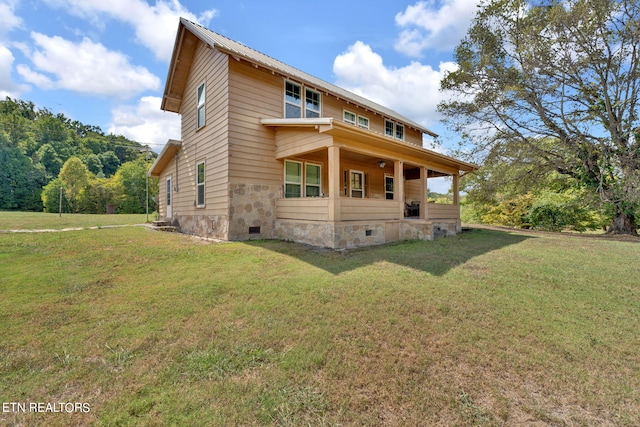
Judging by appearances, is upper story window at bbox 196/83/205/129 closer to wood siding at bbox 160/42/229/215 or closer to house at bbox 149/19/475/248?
house at bbox 149/19/475/248

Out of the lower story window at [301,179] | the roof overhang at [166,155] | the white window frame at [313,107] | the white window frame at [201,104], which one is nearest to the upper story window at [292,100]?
the white window frame at [313,107]

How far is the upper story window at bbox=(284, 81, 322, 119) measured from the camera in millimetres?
9617

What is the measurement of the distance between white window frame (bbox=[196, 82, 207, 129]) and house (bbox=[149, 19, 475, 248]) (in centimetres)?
4

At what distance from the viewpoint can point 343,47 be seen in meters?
11.9

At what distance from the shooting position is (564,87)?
11.9m

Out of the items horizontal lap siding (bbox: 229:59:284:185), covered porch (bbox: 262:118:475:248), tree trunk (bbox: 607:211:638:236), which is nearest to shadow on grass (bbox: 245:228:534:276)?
covered porch (bbox: 262:118:475:248)

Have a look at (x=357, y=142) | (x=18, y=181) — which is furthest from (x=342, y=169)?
(x=18, y=181)

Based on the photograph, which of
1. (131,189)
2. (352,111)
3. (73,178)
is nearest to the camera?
(352,111)

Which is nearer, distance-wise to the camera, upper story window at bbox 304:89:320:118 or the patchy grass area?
the patchy grass area

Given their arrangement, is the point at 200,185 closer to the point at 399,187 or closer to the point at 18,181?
the point at 399,187

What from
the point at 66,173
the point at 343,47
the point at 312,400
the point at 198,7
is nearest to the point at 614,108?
the point at 343,47

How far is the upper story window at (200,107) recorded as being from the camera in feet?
32.8

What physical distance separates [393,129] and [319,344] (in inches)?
527

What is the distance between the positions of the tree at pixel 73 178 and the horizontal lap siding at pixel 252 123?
2495 cm
